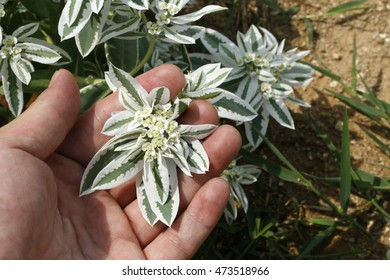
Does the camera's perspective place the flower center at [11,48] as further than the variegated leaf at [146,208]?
Yes

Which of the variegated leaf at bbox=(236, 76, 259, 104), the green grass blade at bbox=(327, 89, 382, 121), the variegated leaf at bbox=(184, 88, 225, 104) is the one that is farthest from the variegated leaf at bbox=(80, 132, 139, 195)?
the green grass blade at bbox=(327, 89, 382, 121)

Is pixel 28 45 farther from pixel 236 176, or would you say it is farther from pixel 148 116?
pixel 236 176

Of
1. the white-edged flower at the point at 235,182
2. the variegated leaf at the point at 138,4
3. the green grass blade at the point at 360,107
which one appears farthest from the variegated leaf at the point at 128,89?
the green grass blade at the point at 360,107

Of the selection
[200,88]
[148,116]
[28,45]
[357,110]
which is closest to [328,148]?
[357,110]

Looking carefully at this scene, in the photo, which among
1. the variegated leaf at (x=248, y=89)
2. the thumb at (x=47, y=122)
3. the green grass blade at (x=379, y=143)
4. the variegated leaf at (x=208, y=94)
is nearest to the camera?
the thumb at (x=47, y=122)

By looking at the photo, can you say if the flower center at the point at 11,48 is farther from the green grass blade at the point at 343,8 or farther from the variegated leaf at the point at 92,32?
the green grass blade at the point at 343,8

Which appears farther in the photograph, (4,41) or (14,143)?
(4,41)

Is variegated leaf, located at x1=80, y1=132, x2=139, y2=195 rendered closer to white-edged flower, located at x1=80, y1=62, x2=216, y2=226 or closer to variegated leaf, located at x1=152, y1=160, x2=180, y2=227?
white-edged flower, located at x1=80, y1=62, x2=216, y2=226
